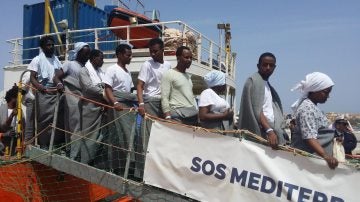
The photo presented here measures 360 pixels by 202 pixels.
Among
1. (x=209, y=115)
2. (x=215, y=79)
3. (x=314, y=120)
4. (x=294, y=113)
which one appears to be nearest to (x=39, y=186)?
(x=209, y=115)

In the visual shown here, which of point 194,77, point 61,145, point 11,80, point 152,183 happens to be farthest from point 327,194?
point 11,80

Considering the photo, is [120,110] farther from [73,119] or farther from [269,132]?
[269,132]

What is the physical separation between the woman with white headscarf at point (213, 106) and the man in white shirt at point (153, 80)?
0.60m

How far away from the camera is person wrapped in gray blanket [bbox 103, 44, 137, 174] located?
4352 millimetres

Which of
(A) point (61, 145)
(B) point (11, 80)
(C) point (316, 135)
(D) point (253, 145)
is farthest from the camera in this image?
(B) point (11, 80)

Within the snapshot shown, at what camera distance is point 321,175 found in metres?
3.28

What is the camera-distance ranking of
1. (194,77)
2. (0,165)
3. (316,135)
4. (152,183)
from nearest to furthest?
(316,135) → (152,183) → (0,165) → (194,77)

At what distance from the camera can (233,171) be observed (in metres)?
3.66

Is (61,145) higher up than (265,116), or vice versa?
(265,116)

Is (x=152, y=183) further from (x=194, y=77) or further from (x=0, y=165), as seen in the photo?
(x=194, y=77)

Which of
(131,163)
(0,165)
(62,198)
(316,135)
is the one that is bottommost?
(62,198)

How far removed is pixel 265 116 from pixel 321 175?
2.43 ft

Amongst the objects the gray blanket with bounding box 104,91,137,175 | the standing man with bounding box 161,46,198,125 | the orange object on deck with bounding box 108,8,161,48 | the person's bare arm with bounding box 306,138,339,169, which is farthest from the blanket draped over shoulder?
the orange object on deck with bounding box 108,8,161,48

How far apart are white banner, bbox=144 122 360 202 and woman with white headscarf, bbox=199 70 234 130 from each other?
303mm
